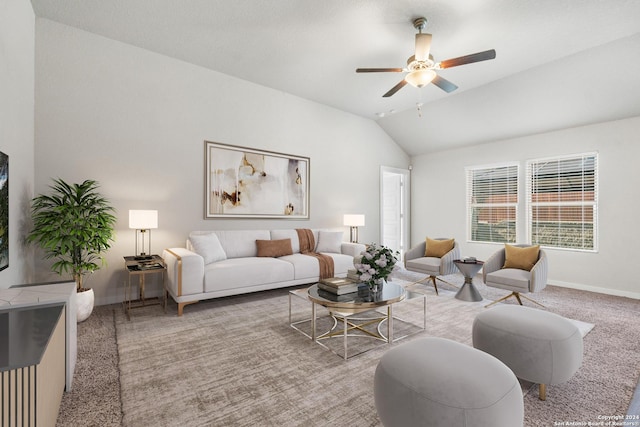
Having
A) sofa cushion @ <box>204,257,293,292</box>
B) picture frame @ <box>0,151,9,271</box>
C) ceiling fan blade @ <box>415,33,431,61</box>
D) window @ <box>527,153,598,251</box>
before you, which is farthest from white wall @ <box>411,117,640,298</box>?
picture frame @ <box>0,151,9,271</box>

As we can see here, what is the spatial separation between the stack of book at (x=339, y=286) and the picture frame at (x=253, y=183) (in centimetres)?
229

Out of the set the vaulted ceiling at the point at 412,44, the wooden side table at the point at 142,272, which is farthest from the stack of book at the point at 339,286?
the vaulted ceiling at the point at 412,44

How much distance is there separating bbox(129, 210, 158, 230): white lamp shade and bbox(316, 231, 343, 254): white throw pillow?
8.27 ft

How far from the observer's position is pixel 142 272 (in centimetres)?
315

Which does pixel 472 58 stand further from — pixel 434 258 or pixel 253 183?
pixel 253 183

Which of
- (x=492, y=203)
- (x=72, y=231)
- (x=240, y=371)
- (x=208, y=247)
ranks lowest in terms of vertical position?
(x=240, y=371)

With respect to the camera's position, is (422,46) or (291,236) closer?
(422,46)

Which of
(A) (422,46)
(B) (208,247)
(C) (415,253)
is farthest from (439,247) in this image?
(B) (208,247)

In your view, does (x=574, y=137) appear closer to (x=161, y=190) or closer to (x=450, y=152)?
(x=450, y=152)

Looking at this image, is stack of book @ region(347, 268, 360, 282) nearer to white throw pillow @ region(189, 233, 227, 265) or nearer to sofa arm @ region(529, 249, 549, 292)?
white throw pillow @ region(189, 233, 227, 265)

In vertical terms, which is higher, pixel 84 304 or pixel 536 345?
pixel 536 345

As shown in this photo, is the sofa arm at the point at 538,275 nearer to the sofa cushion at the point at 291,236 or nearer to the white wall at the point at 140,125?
the sofa cushion at the point at 291,236

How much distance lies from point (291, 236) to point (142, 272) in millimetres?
2213

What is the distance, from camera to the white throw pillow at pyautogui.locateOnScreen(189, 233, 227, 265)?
3.78 meters
